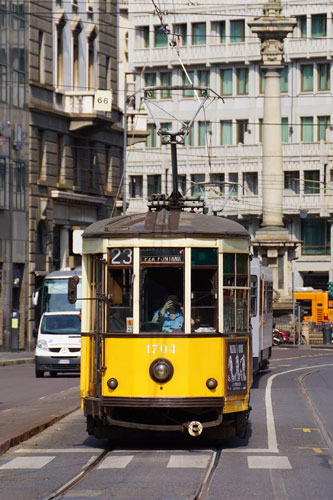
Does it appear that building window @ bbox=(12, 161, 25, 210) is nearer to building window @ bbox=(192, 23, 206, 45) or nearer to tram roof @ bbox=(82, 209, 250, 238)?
tram roof @ bbox=(82, 209, 250, 238)

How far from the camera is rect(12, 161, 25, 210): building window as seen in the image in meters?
50.9

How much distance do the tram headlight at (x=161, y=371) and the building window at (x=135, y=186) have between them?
75971 mm

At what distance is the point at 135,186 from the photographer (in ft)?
302

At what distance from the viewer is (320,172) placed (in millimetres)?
86938

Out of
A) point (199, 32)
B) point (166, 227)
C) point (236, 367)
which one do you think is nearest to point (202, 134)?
point (199, 32)

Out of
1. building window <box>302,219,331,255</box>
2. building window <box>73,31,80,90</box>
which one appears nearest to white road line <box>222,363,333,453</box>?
building window <box>73,31,80,90</box>

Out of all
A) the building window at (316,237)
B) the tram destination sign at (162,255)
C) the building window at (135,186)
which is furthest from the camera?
the building window at (135,186)

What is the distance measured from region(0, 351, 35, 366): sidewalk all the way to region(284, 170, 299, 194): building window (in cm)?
3964

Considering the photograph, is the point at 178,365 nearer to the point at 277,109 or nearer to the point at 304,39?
the point at 277,109

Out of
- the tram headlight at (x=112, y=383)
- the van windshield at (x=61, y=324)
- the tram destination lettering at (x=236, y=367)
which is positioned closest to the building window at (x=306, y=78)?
the van windshield at (x=61, y=324)

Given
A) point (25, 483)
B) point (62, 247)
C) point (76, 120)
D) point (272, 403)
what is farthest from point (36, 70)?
point (25, 483)

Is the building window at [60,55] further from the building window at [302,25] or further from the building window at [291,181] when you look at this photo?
the building window at [291,181]

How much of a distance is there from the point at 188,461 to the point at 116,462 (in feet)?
2.51

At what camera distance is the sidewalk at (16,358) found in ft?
143
